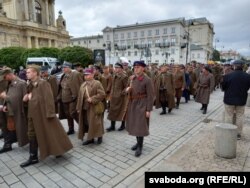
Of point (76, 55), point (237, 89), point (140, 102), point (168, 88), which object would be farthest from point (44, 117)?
point (76, 55)

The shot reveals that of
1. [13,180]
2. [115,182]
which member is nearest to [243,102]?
[115,182]

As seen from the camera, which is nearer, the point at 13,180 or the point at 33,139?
the point at 13,180

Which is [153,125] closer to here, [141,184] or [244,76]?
[244,76]

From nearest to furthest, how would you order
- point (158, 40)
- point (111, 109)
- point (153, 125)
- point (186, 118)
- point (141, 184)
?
point (141, 184) → point (111, 109) → point (153, 125) → point (186, 118) → point (158, 40)

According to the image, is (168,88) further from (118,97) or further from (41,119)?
(41,119)

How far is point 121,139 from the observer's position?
5.90 m

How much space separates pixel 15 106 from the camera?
184 inches

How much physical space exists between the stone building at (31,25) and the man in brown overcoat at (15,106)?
170 ft

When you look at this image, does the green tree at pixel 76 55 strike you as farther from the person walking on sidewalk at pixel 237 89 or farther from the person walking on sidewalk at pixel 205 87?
the person walking on sidewalk at pixel 237 89

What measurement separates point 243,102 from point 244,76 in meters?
0.67

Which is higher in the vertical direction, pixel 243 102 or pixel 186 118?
pixel 243 102

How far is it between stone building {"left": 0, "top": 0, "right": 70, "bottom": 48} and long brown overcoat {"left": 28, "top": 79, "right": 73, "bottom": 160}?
52.9 m

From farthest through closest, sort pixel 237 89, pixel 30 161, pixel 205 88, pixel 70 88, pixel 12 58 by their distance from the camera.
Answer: pixel 12 58
pixel 205 88
pixel 70 88
pixel 237 89
pixel 30 161

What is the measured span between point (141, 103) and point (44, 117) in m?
2.02
